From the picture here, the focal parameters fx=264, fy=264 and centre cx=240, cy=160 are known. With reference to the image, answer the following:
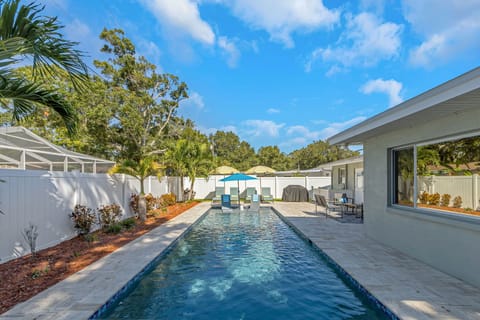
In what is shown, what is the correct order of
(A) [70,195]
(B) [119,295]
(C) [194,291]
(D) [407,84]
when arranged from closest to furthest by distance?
(B) [119,295] → (C) [194,291] → (A) [70,195] → (D) [407,84]

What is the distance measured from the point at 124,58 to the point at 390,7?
19.3 meters

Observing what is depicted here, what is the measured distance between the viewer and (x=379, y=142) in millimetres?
7547

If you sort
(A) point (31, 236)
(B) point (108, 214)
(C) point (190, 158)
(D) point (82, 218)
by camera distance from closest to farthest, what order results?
(A) point (31, 236) < (D) point (82, 218) < (B) point (108, 214) < (C) point (190, 158)

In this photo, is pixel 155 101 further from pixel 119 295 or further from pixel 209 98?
pixel 119 295

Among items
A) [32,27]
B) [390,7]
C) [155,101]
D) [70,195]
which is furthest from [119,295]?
[155,101]

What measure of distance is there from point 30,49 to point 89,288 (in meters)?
3.58

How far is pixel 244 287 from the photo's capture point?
4.87 meters

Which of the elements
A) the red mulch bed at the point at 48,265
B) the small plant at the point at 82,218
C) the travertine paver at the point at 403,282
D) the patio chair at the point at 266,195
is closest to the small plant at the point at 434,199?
the travertine paver at the point at 403,282

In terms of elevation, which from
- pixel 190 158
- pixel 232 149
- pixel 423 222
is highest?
pixel 232 149

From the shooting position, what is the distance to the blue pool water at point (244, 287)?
397cm

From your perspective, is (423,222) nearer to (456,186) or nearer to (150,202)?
(456,186)

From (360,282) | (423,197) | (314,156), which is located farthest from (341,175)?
(314,156)

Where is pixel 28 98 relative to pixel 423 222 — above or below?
above

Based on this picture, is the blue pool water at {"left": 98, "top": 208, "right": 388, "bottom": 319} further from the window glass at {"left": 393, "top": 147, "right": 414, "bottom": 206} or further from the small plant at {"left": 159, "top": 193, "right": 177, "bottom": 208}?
the small plant at {"left": 159, "top": 193, "right": 177, "bottom": 208}
